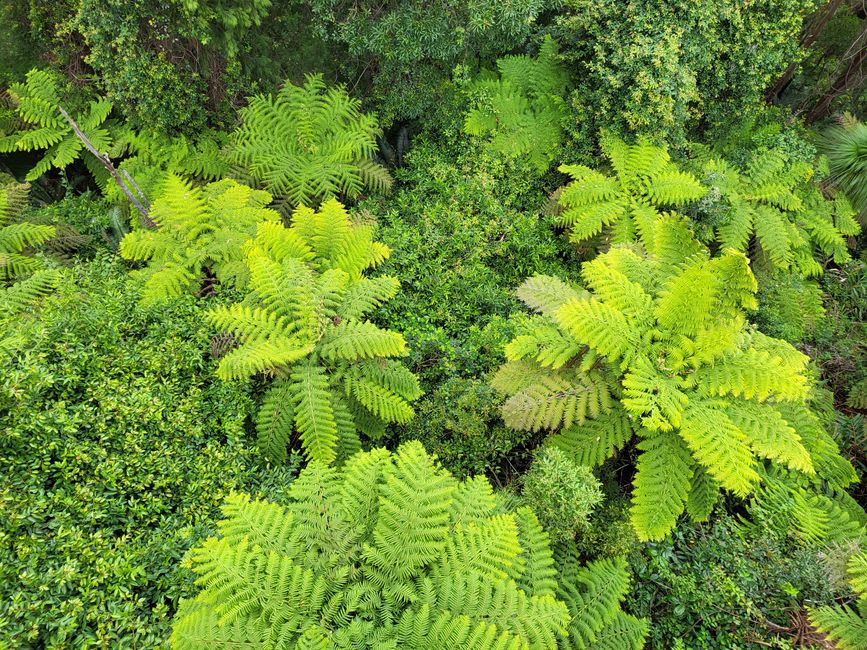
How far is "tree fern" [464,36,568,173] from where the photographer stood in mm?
6059

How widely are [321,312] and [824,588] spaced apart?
4043 millimetres

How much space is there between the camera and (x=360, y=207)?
5.69 meters

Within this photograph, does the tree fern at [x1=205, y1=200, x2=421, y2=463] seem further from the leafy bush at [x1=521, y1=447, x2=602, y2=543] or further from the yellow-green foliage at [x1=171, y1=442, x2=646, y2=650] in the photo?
the leafy bush at [x1=521, y1=447, x2=602, y2=543]

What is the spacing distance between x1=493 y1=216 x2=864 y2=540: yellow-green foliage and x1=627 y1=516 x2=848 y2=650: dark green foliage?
27 cm

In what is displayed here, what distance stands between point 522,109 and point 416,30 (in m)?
1.68

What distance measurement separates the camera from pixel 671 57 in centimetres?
524

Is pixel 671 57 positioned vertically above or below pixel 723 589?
above

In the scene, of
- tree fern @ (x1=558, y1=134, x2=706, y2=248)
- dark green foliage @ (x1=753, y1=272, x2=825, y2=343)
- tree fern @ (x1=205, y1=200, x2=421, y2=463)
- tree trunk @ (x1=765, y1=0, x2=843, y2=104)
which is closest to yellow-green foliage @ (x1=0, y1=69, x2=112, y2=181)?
tree fern @ (x1=205, y1=200, x2=421, y2=463)

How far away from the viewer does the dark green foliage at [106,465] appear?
255 cm

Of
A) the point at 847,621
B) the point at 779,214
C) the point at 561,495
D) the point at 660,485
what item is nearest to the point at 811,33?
the point at 779,214

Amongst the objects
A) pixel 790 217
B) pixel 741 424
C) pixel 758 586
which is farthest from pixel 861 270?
pixel 758 586

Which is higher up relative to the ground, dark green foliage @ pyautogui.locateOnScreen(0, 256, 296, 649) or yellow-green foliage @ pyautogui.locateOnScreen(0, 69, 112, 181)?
yellow-green foliage @ pyautogui.locateOnScreen(0, 69, 112, 181)

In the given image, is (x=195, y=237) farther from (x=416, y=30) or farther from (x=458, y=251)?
(x=416, y=30)

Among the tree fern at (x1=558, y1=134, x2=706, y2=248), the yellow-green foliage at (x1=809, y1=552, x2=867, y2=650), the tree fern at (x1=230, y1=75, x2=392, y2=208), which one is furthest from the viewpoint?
the tree fern at (x1=230, y1=75, x2=392, y2=208)
